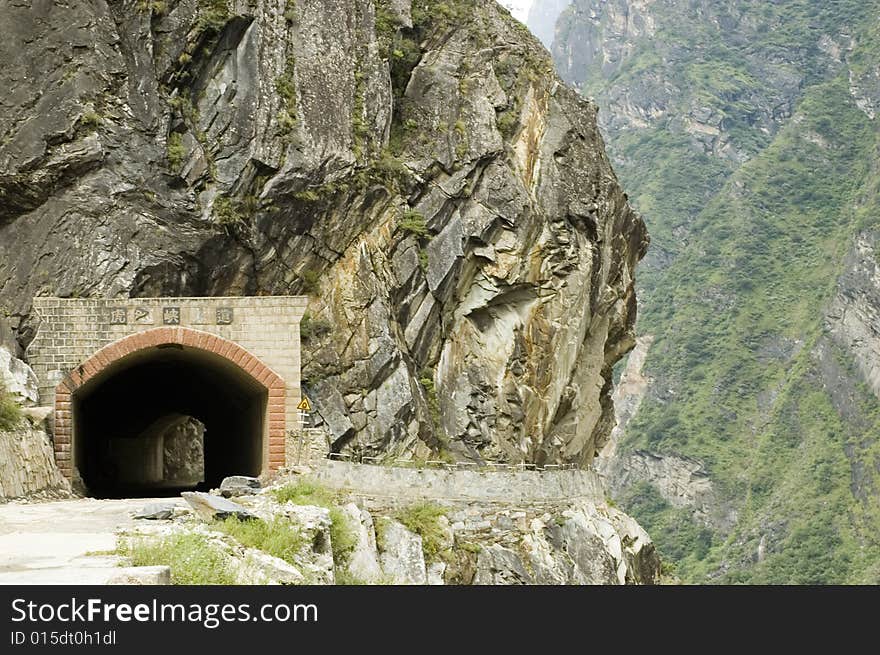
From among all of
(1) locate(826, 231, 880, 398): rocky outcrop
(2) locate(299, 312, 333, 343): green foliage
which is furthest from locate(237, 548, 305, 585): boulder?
(1) locate(826, 231, 880, 398): rocky outcrop

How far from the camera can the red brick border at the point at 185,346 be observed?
1073 inches

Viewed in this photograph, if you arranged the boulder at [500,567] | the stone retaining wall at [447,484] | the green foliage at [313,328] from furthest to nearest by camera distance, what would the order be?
the green foliage at [313,328], the boulder at [500,567], the stone retaining wall at [447,484]

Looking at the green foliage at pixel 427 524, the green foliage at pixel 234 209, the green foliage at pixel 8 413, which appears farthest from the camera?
the green foliage at pixel 234 209

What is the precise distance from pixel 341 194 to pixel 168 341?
12.3m

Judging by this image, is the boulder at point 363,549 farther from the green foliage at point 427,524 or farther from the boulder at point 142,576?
the boulder at point 142,576

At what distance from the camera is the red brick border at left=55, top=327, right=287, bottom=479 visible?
27250 millimetres

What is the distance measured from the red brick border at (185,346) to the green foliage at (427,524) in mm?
2947

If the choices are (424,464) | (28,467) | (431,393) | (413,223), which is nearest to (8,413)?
(28,467)

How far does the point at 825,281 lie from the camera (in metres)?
133

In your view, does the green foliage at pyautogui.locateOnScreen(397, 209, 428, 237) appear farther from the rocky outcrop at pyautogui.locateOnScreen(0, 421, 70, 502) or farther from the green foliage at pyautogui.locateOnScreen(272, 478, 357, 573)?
the green foliage at pyautogui.locateOnScreen(272, 478, 357, 573)

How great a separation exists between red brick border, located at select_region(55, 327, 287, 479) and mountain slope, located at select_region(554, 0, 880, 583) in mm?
70325

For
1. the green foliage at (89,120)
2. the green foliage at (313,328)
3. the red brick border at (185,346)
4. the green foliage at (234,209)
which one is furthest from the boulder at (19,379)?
the green foliage at (313,328)

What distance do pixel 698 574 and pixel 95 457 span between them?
241 ft
